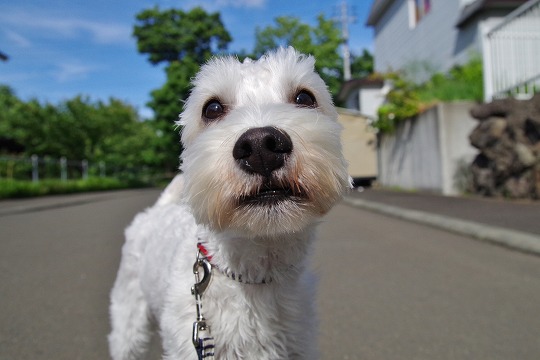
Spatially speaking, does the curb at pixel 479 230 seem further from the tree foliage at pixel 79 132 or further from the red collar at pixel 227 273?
the tree foliage at pixel 79 132

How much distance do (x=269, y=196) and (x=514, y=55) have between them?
11044 millimetres

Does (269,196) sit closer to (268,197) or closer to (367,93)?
(268,197)

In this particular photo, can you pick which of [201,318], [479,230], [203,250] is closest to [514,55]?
[479,230]

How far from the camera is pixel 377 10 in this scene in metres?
24.8

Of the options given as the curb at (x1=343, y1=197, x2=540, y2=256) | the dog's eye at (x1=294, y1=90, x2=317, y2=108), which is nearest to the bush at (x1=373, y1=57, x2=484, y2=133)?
the curb at (x1=343, y1=197, x2=540, y2=256)

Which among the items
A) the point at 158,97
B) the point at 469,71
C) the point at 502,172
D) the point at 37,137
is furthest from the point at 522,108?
the point at 37,137

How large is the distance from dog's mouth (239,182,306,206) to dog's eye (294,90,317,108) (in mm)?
581

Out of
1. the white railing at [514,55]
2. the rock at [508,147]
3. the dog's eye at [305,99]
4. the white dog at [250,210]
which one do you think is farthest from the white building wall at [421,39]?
the white dog at [250,210]

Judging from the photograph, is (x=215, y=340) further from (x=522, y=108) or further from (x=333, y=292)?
(x=522, y=108)

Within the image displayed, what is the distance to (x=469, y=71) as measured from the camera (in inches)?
504

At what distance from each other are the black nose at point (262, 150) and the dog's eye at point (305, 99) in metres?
0.54

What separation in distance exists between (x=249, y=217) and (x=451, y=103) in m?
11.3

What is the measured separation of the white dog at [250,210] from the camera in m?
1.59

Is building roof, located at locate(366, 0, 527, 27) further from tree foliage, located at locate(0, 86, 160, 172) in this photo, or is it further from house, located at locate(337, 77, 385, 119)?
tree foliage, located at locate(0, 86, 160, 172)
